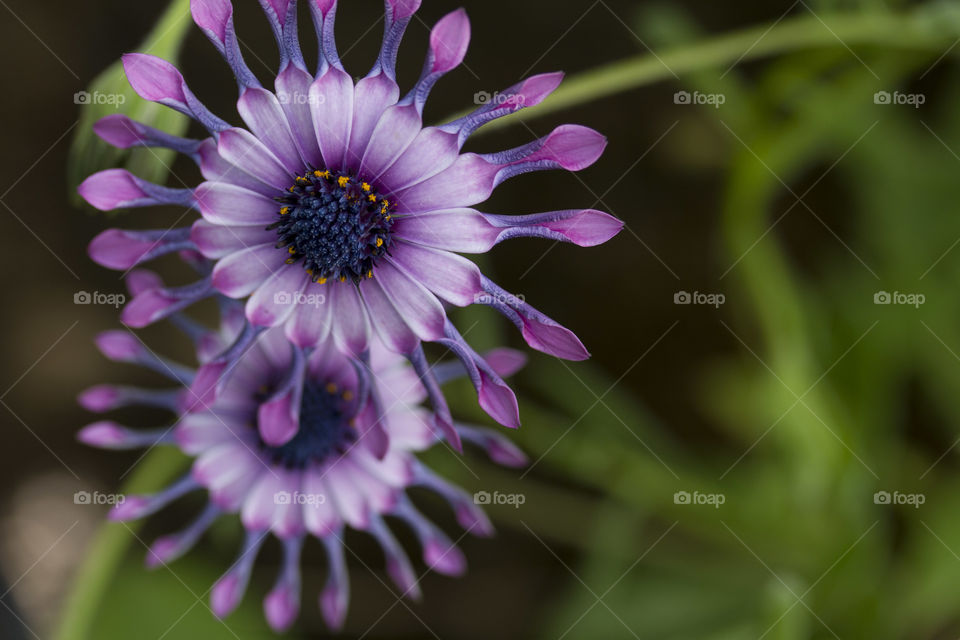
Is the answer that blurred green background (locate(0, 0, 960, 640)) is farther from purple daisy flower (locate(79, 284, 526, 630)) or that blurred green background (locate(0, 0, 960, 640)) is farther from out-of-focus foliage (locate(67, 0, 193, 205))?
out-of-focus foliage (locate(67, 0, 193, 205))

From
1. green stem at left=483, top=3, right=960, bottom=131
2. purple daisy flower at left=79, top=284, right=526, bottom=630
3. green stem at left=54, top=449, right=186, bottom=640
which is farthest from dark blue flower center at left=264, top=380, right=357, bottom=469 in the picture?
green stem at left=483, top=3, right=960, bottom=131

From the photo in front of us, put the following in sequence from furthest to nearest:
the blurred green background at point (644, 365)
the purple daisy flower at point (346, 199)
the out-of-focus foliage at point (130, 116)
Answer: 1. the blurred green background at point (644, 365)
2. the out-of-focus foliage at point (130, 116)
3. the purple daisy flower at point (346, 199)

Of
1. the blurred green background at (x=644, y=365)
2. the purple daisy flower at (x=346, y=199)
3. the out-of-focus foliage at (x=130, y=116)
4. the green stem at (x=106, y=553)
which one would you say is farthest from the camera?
the blurred green background at (x=644, y=365)

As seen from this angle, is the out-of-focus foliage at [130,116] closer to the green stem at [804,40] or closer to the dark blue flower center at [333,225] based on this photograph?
the dark blue flower center at [333,225]

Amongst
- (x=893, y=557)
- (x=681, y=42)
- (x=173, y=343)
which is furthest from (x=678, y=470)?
(x=173, y=343)

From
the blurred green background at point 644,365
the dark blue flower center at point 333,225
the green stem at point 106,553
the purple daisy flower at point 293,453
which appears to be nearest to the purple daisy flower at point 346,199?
the dark blue flower center at point 333,225

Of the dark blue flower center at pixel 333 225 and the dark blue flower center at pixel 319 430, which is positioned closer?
the dark blue flower center at pixel 333 225
